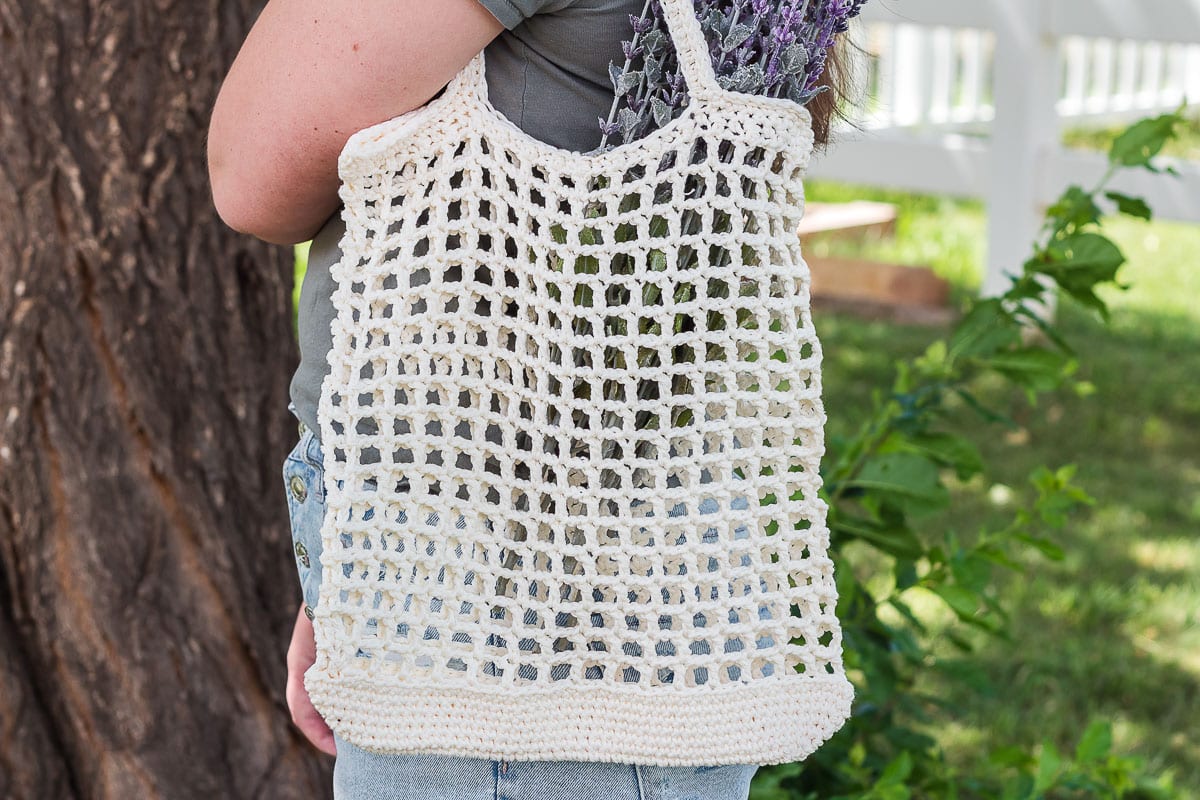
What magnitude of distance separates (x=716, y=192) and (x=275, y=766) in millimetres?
1416

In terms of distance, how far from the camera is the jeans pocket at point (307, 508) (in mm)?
1275

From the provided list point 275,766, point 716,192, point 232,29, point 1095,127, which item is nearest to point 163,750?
point 275,766

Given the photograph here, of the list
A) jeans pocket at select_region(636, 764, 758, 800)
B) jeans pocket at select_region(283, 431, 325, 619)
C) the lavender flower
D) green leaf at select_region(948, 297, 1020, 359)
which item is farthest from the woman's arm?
green leaf at select_region(948, 297, 1020, 359)

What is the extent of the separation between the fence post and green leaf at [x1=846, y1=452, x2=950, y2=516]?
11.9 feet

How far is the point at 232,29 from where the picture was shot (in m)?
2.02

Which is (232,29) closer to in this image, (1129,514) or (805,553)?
A: (805,553)

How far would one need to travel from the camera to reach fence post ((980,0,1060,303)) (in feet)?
17.7

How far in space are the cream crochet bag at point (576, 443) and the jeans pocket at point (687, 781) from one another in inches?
1.9

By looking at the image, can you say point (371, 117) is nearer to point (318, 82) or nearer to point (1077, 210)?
point (318, 82)

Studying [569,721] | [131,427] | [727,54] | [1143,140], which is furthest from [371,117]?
[1143,140]

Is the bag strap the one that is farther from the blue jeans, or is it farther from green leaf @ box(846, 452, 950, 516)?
green leaf @ box(846, 452, 950, 516)

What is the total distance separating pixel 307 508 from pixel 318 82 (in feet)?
1.42

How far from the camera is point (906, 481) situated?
2.02m

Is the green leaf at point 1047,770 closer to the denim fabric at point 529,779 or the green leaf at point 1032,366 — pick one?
the green leaf at point 1032,366
